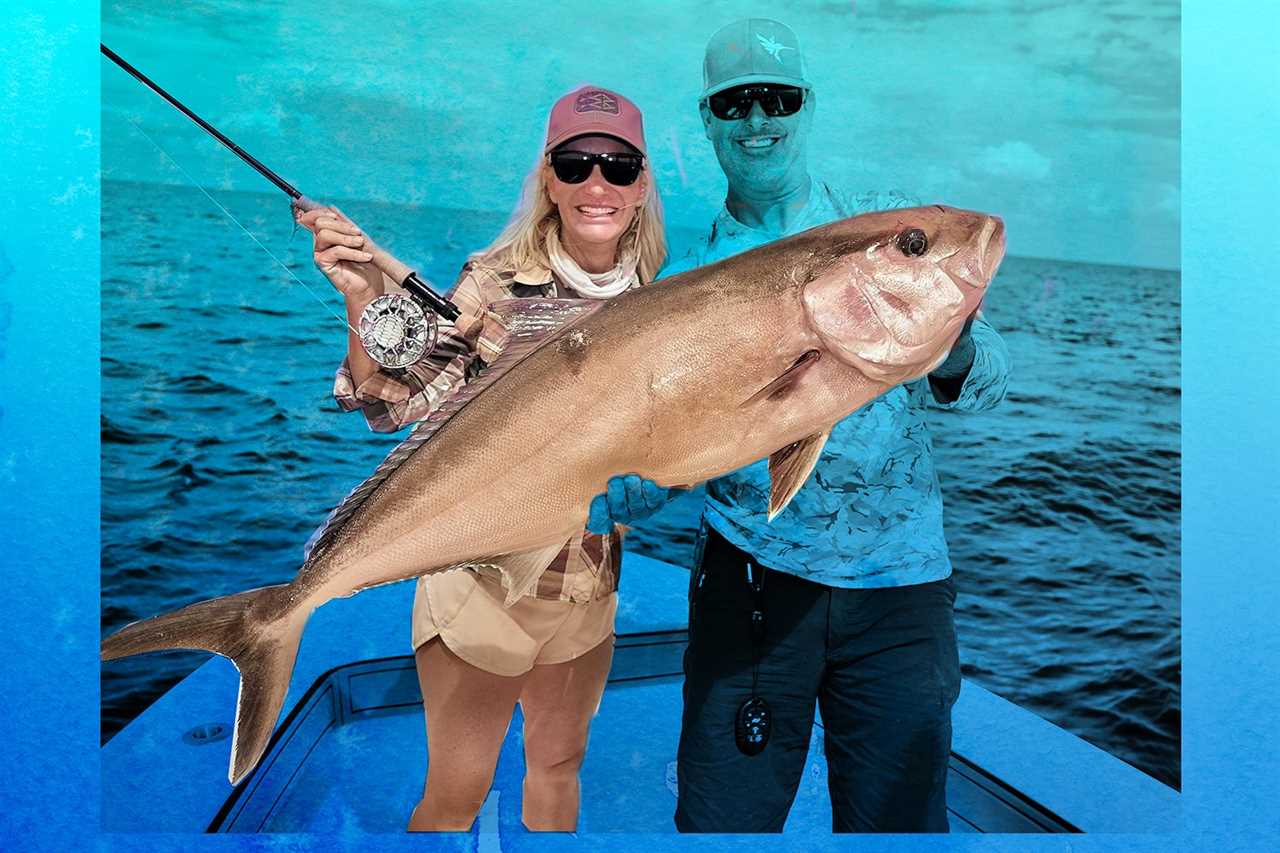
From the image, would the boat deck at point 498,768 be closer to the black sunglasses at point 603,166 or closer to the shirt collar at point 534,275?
the shirt collar at point 534,275

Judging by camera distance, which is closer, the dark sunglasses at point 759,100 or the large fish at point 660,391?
the large fish at point 660,391

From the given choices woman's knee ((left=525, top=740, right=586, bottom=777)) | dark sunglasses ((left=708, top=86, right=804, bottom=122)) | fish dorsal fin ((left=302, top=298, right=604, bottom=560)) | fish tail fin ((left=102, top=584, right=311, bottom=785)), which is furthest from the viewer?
woman's knee ((left=525, top=740, right=586, bottom=777))

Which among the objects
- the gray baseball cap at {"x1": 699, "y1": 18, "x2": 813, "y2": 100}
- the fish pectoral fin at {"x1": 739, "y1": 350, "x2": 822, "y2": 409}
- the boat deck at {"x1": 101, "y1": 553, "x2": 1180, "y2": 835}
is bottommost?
the boat deck at {"x1": 101, "y1": 553, "x2": 1180, "y2": 835}

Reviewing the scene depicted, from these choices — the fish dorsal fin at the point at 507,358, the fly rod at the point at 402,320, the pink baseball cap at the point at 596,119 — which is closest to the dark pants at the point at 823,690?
the fish dorsal fin at the point at 507,358

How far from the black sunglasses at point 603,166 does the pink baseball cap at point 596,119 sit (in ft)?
0.13

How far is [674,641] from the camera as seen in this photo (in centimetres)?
267

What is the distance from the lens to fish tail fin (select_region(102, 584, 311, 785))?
6.13 ft

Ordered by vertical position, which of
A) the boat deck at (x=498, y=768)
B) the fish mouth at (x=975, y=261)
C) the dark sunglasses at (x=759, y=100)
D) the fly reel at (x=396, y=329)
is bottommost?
the boat deck at (x=498, y=768)

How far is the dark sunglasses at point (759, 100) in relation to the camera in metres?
2.12

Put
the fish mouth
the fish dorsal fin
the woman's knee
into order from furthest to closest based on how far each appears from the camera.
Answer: the woman's knee, the fish dorsal fin, the fish mouth

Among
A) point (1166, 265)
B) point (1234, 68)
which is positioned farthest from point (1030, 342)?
point (1234, 68)

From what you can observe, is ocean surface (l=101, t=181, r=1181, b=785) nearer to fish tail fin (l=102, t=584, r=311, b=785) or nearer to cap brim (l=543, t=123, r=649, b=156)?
cap brim (l=543, t=123, r=649, b=156)

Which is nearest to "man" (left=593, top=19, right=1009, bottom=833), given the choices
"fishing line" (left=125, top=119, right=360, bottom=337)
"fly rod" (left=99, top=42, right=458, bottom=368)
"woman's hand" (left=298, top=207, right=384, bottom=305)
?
"fly rod" (left=99, top=42, right=458, bottom=368)

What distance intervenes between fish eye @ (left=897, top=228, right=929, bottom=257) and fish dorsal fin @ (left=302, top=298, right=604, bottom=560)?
1.67ft
